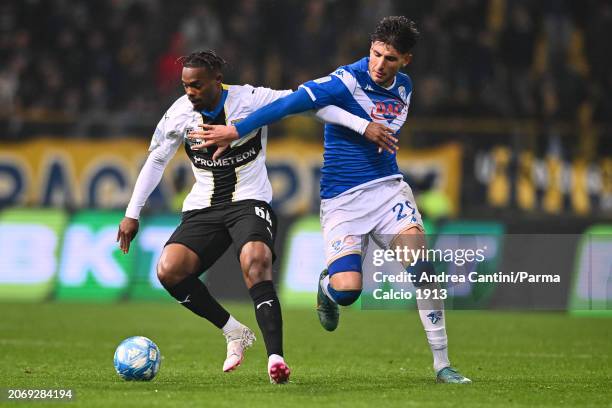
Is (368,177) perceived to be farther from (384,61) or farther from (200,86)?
(200,86)

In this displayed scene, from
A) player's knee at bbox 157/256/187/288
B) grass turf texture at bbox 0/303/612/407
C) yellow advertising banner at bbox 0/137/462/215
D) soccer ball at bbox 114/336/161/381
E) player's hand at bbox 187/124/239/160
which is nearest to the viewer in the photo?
grass turf texture at bbox 0/303/612/407

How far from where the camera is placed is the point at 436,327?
822 centimetres

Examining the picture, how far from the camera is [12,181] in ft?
57.9

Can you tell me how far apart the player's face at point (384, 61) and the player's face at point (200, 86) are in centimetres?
105

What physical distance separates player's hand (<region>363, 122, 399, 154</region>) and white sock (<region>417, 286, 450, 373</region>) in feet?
3.58

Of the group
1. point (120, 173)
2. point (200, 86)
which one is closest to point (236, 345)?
point (200, 86)

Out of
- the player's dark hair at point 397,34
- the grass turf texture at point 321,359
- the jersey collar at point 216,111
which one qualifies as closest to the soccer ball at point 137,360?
the grass turf texture at point 321,359

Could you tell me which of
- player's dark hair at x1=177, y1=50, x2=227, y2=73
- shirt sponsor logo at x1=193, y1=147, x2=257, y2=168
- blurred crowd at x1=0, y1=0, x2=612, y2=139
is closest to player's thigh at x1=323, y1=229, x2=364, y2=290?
shirt sponsor logo at x1=193, y1=147, x2=257, y2=168

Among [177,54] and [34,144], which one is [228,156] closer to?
[34,144]

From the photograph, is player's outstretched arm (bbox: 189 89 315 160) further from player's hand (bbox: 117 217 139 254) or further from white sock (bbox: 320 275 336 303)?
white sock (bbox: 320 275 336 303)

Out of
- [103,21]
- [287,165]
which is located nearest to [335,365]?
[287,165]

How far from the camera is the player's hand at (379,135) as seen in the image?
7.98 meters

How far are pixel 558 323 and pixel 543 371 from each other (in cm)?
516

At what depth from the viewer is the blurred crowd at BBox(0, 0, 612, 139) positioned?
1852 cm
